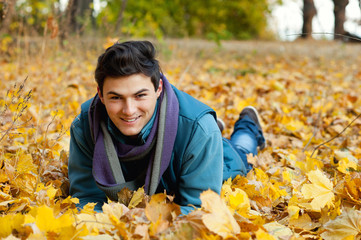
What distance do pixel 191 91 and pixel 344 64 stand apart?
374cm

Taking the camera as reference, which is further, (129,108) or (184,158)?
(184,158)

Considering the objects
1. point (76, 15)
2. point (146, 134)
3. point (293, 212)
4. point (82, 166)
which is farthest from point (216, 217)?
point (76, 15)

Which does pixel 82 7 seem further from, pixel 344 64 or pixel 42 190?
pixel 42 190

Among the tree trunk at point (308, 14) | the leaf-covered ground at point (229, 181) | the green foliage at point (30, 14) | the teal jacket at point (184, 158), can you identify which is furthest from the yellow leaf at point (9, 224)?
the tree trunk at point (308, 14)

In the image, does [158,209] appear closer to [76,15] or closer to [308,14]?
[76,15]

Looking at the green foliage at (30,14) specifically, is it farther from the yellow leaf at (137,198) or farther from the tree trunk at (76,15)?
the yellow leaf at (137,198)

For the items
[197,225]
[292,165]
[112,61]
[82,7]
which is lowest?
[292,165]

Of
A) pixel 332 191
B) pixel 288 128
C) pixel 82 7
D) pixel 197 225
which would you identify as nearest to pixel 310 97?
pixel 288 128

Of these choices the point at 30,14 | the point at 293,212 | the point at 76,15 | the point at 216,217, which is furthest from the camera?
the point at 76,15

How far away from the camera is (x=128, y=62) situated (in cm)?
151

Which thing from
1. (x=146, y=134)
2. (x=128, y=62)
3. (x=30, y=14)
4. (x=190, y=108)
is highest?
(x=30, y=14)

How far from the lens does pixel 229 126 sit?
3105mm

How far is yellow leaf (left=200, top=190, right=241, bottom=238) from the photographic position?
116cm

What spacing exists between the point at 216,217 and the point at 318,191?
612mm
